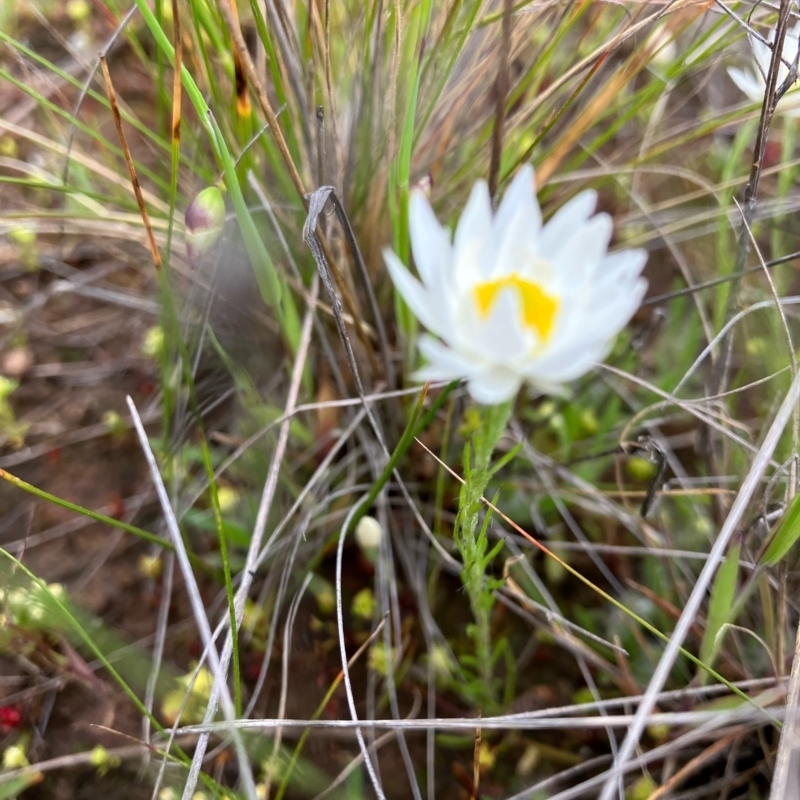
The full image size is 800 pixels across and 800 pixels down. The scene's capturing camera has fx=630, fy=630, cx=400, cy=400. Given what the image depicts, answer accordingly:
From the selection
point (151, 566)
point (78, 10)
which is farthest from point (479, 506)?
point (78, 10)

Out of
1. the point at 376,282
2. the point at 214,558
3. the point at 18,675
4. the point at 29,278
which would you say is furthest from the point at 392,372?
the point at 29,278

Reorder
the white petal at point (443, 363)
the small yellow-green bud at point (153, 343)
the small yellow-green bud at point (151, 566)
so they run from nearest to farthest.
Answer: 1. the white petal at point (443, 363)
2. the small yellow-green bud at point (151, 566)
3. the small yellow-green bud at point (153, 343)

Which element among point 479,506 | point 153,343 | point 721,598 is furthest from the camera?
point 153,343

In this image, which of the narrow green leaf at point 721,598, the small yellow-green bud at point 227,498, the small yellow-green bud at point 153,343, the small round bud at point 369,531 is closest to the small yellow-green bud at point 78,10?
the small yellow-green bud at point 153,343

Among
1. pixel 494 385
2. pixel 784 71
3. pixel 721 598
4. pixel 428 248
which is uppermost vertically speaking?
pixel 784 71

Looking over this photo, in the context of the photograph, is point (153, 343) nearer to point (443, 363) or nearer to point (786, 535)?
point (443, 363)

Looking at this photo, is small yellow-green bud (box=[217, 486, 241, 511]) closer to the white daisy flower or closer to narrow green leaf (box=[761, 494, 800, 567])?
narrow green leaf (box=[761, 494, 800, 567])

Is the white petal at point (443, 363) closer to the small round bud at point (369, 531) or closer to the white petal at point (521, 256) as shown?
the white petal at point (521, 256)
